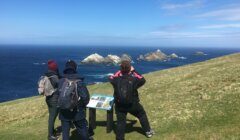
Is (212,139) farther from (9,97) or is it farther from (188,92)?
(9,97)

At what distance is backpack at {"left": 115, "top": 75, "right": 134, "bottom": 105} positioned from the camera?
1434 cm

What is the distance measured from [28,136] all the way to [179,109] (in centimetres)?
915

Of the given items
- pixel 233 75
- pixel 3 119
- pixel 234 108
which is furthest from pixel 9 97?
pixel 234 108

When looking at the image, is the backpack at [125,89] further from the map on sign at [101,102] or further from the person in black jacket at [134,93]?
the map on sign at [101,102]

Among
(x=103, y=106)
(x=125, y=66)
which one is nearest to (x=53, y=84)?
(x=103, y=106)

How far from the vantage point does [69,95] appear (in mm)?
13359

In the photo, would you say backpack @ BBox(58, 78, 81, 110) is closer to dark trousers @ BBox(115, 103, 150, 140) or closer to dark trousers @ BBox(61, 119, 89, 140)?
dark trousers @ BBox(61, 119, 89, 140)

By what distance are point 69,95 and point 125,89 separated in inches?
98.9

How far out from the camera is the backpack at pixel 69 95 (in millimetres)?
13359

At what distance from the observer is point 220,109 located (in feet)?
61.6

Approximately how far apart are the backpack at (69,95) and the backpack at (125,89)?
1.96 metres

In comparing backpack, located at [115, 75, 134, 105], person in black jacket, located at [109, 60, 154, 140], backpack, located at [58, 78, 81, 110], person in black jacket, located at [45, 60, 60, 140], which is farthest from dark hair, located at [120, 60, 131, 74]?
person in black jacket, located at [45, 60, 60, 140]

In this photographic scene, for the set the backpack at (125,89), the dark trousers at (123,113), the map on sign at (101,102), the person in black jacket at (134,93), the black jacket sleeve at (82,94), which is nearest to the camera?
the black jacket sleeve at (82,94)

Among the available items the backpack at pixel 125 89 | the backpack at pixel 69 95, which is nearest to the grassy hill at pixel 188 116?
the backpack at pixel 125 89
